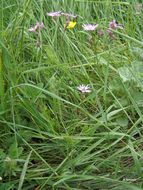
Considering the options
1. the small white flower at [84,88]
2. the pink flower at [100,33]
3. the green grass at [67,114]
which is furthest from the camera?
the pink flower at [100,33]

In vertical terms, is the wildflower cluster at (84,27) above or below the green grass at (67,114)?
above

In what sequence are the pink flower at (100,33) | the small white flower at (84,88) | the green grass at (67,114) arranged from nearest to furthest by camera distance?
1. the green grass at (67,114)
2. the small white flower at (84,88)
3. the pink flower at (100,33)

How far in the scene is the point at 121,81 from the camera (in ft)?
5.08

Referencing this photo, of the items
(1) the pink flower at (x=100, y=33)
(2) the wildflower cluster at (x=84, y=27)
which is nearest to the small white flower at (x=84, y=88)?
(2) the wildflower cluster at (x=84, y=27)

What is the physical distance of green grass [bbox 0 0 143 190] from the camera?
1.33 m

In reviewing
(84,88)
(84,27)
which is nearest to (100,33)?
(84,27)

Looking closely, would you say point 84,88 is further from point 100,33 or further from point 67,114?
point 100,33

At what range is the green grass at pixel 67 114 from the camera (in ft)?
4.37

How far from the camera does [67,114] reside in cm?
155

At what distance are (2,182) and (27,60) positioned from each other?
1.87 feet

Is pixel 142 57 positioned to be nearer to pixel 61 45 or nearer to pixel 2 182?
pixel 61 45

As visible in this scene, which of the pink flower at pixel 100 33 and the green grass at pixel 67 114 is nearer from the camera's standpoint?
the green grass at pixel 67 114

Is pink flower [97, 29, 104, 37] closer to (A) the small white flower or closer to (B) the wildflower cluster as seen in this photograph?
(B) the wildflower cluster

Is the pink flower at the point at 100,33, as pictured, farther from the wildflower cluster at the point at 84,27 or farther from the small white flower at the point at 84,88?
the small white flower at the point at 84,88
